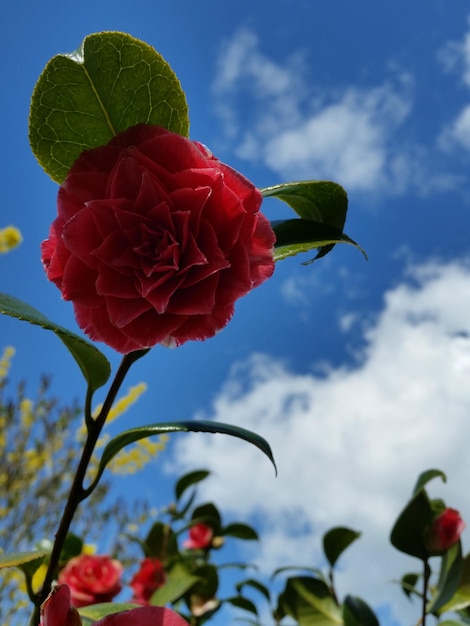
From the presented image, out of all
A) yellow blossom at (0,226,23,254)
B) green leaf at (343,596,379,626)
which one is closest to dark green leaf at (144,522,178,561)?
green leaf at (343,596,379,626)

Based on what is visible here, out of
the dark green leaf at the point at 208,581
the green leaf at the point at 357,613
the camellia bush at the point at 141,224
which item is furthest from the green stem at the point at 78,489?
the dark green leaf at the point at 208,581

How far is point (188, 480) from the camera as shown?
5.75 ft

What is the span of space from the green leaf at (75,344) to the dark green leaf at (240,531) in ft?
4.18

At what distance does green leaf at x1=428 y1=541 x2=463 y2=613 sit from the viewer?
3.38 ft

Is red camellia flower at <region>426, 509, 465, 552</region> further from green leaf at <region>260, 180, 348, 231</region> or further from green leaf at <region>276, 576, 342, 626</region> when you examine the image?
green leaf at <region>260, 180, 348, 231</region>

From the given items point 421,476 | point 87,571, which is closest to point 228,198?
point 421,476

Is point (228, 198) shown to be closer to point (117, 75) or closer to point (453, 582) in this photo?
point (117, 75)

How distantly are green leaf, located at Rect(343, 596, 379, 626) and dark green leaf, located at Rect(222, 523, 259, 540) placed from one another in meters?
0.75

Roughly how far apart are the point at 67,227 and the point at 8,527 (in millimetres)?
5013

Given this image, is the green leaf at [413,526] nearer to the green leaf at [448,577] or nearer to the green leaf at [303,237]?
the green leaf at [448,577]

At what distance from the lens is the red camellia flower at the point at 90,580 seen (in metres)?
1.28

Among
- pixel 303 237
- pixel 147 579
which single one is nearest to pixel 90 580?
pixel 147 579

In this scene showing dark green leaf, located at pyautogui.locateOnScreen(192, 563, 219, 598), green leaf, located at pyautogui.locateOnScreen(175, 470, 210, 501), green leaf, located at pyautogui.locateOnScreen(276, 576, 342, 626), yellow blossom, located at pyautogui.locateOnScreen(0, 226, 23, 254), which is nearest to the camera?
green leaf, located at pyautogui.locateOnScreen(276, 576, 342, 626)

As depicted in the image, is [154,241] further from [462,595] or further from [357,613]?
[462,595]
